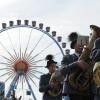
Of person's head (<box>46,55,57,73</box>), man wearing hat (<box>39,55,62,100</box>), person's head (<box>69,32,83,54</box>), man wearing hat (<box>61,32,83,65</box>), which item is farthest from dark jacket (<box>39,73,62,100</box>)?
man wearing hat (<box>61,32,83,65</box>)

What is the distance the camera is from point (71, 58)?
7512 mm

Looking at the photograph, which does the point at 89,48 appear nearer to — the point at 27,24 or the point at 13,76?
the point at 13,76

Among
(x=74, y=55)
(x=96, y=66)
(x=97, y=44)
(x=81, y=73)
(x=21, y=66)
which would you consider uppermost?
(x=97, y=44)

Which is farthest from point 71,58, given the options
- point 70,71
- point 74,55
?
point 70,71

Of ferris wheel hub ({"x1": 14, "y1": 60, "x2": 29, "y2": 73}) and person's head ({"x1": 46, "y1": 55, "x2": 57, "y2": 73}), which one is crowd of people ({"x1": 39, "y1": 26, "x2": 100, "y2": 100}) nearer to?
person's head ({"x1": 46, "y1": 55, "x2": 57, "y2": 73})

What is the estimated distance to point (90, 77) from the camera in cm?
671

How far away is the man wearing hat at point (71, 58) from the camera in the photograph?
712cm

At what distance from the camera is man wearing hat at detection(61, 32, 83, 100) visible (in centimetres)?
712

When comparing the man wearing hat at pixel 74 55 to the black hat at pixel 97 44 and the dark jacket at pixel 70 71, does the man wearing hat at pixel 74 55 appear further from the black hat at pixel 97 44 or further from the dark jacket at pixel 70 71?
the black hat at pixel 97 44

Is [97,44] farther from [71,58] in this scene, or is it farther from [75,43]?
[75,43]

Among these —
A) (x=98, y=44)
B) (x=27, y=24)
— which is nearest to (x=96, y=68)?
(x=98, y=44)

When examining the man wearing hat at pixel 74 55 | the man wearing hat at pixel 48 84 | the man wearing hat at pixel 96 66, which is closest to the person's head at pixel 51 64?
the man wearing hat at pixel 48 84

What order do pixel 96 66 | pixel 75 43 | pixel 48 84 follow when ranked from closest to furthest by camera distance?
pixel 96 66 → pixel 75 43 → pixel 48 84

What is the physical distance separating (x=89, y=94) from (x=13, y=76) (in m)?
26.5
